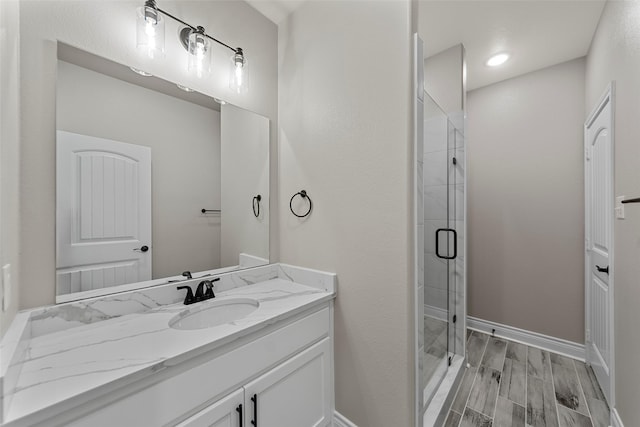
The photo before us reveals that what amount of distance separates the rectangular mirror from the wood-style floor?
5.75 ft

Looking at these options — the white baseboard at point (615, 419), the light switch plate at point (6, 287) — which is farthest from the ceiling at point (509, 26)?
the white baseboard at point (615, 419)

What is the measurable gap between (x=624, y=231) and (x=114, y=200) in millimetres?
2679

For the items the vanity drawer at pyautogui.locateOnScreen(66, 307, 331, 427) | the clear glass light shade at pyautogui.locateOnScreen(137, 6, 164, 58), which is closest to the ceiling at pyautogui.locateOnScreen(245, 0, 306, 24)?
the clear glass light shade at pyautogui.locateOnScreen(137, 6, 164, 58)

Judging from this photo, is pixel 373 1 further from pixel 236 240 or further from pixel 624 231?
pixel 624 231

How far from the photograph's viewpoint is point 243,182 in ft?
5.70

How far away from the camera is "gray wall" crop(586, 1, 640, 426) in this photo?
1267 millimetres

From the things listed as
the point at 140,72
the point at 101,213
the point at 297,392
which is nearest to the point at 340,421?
the point at 297,392

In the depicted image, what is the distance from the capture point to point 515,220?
2584mm

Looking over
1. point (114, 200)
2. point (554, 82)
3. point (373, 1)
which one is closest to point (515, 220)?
point (554, 82)

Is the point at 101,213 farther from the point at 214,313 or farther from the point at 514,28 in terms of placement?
the point at 514,28

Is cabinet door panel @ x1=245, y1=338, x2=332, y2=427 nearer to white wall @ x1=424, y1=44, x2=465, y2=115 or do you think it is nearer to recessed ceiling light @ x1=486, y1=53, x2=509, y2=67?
white wall @ x1=424, y1=44, x2=465, y2=115

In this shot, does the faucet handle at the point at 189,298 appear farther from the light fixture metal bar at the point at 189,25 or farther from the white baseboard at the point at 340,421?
the light fixture metal bar at the point at 189,25

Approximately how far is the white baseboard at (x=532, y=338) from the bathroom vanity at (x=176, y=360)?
6.95 feet

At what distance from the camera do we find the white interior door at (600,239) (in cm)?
163
